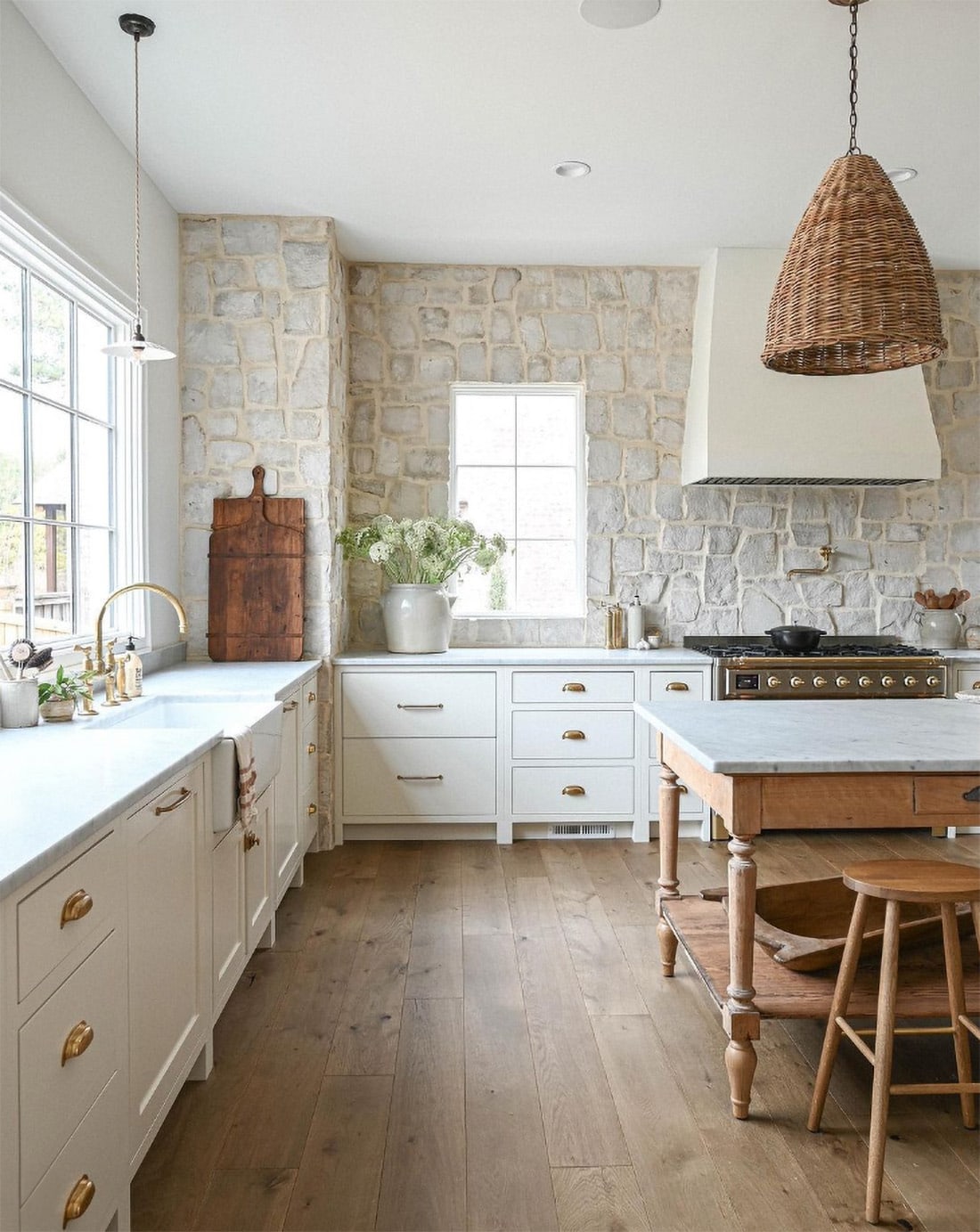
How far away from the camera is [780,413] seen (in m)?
4.66

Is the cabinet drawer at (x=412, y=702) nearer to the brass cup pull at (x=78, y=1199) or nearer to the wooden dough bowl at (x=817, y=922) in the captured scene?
the wooden dough bowl at (x=817, y=922)

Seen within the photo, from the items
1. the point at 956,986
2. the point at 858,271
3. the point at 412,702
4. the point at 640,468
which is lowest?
the point at 956,986

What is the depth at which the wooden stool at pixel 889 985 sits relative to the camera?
1.89 meters

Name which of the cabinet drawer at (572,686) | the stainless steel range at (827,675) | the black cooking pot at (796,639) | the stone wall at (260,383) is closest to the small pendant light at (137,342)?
the stone wall at (260,383)

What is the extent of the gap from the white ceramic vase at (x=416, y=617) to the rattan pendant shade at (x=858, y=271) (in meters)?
2.61

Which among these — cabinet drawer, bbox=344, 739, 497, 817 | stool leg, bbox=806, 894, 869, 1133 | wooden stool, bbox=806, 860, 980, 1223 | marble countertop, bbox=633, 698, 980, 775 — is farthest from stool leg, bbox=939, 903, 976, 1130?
cabinet drawer, bbox=344, 739, 497, 817

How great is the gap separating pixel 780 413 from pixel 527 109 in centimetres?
203

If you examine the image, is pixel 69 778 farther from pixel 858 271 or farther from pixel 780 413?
pixel 780 413

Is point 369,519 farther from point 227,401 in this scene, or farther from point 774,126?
point 774,126

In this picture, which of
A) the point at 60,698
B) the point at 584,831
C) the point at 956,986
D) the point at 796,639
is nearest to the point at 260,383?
the point at 60,698

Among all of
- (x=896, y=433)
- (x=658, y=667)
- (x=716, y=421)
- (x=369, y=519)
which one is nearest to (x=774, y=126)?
(x=716, y=421)

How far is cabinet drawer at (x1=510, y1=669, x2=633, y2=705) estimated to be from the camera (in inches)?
176

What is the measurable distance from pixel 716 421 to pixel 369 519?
1861mm

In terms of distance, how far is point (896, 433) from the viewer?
15.4 ft
